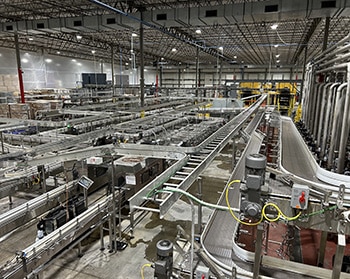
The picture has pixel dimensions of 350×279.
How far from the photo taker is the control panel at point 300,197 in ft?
5.87

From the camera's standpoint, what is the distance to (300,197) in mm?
1814

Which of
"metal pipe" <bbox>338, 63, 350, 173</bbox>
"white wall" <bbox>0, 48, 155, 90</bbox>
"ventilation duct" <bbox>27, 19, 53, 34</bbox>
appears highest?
"ventilation duct" <bbox>27, 19, 53, 34</bbox>

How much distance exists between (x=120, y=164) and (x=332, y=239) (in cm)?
326

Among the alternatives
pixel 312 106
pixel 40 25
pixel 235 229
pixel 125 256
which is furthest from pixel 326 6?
pixel 40 25

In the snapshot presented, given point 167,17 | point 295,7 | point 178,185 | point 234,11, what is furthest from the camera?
point 167,17

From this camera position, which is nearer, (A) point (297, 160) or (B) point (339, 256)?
(B) point (339, 256)

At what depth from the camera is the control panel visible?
70.5 inches

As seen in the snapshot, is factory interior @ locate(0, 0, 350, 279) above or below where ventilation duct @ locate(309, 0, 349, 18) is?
below

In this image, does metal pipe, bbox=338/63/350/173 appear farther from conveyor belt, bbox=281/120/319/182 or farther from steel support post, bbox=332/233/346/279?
steel support post, bbox=332/233/346/279

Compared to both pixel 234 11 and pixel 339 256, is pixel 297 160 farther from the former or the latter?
pixel 234 11

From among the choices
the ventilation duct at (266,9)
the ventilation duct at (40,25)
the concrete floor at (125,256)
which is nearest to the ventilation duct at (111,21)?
the ventilation duct at (40,25)

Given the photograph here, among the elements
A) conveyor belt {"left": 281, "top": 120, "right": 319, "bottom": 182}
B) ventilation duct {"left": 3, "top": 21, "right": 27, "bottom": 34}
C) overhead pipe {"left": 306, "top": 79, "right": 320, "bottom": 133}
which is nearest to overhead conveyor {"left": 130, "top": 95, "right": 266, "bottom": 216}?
conveyor belt {"left": 281, "top": 120, "right": 319, "bottom": 182}

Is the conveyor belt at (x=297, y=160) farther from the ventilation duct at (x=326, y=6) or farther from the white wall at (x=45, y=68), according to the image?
the white wall at (x=45, y=68)

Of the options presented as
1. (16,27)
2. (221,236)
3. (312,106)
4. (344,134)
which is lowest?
(221,236)
